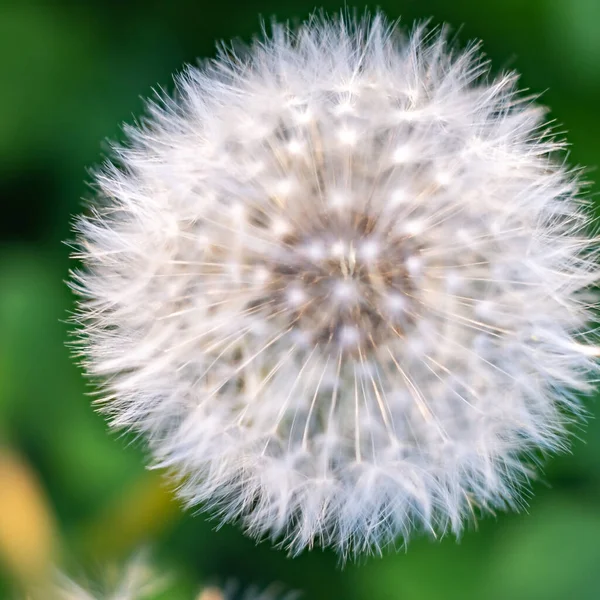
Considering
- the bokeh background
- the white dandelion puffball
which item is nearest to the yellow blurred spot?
the bokeh background

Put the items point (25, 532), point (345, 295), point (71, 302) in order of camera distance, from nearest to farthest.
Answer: point (345, 295) < point (25, 532) < point (71, 302)

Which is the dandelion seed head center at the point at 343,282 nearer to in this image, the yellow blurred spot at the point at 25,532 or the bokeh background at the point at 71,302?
the bokeh background at the point at 71,302


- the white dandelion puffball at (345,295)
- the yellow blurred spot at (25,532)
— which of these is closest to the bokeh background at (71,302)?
the yellow blurred spot at (25,532)

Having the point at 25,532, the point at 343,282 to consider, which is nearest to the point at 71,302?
the point at 25,532

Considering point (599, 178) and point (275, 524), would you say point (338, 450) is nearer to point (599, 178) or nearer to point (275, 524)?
point (275, 524)

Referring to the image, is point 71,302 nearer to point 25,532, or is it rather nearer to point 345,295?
point 25,532

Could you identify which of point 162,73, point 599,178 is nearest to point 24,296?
point 162,73

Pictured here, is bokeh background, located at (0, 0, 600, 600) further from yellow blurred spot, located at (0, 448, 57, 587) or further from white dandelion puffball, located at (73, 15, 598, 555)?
white dandelion puffball, located at (73, 15, 598, 555)
